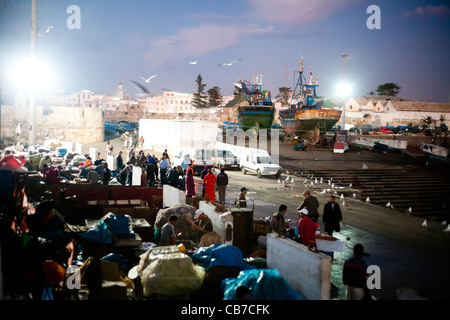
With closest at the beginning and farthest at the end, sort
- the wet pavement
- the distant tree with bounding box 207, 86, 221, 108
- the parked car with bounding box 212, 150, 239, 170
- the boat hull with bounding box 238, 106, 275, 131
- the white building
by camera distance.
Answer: the wet pavement, the parked car with bounding box 212, 150, 239, 170, the boat hull with bounding box 238, 106, 275, 131, the white building, the distant tree with bounding box 207, 86, 221, 108

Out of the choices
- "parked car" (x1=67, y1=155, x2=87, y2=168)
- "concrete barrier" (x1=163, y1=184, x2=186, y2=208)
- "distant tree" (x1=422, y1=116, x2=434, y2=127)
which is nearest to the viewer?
"concrete barrier" (x1=163, y1=184, x2=186, y2=208)

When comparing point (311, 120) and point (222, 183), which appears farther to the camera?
point (311, 120)

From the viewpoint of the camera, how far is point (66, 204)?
10328mm

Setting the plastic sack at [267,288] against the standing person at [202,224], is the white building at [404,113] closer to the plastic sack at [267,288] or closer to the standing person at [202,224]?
the standing person at [202,224]

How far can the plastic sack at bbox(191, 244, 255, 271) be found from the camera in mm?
6254

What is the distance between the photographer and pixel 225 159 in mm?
24000

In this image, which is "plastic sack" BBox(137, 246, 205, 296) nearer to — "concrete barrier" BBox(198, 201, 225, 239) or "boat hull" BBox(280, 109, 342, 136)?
"concrete barrier" BBox(198, 201, 225, 239)

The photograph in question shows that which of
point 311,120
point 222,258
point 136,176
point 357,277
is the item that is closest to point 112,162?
point 136,176

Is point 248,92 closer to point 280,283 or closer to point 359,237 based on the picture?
point 359,237

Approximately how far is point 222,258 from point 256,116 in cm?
4415

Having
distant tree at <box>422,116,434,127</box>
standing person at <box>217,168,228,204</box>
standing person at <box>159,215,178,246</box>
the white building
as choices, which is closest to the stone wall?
standing person at <box>217,168,228,204</box>

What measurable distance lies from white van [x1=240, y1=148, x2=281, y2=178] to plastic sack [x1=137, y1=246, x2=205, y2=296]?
15.7m

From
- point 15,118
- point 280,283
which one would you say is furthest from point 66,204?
point 15,118

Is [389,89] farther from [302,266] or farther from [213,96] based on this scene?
[302,266]
